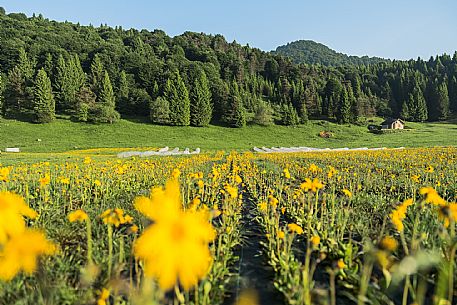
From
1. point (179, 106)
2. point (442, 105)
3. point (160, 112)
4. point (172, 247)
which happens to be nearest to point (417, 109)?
point (442, 105)

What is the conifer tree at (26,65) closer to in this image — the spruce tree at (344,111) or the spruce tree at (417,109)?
the spruce tree at (344,111)

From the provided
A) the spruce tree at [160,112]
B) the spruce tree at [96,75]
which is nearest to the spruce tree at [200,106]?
the spruce tree at [160,112]

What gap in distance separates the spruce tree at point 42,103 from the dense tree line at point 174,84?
0.13 meters

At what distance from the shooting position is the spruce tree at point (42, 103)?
45.2m

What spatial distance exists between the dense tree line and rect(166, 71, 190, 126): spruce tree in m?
0.18

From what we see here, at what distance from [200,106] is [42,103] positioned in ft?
77.8

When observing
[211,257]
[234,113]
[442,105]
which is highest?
[442,105]

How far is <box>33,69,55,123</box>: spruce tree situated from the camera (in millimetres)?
45156

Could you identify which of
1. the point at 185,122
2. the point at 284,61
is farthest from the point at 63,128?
the point at 284,61

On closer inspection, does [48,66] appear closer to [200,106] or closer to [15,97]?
[15,97]

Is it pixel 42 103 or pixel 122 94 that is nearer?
pixel 42 103

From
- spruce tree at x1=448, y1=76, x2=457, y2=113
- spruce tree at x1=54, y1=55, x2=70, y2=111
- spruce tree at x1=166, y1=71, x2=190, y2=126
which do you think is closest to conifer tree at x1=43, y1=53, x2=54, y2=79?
spruce tree at x1=54, y1=55, x2=70, y2=111

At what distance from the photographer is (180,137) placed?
4588 cm

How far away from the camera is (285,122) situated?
55.9 meters
